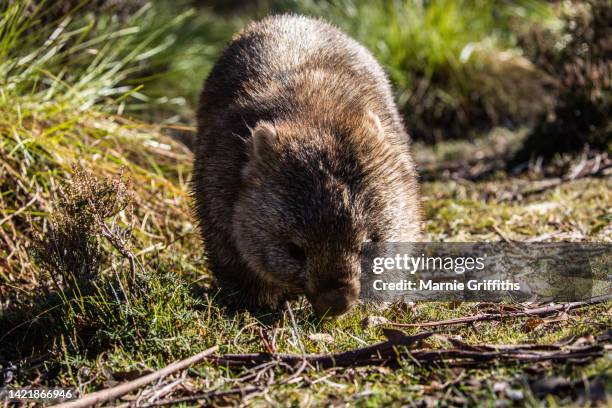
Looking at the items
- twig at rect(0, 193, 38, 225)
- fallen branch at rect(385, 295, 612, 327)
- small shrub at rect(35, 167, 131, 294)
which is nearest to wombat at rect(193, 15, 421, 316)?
fallen branch at rect(385, 295, 612, 327)

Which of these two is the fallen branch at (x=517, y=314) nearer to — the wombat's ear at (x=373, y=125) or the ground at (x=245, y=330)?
the ground at (x=245, y=330)

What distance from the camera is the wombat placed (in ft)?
11.6

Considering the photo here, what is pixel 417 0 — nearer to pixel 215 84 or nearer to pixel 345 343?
pixel 215 84

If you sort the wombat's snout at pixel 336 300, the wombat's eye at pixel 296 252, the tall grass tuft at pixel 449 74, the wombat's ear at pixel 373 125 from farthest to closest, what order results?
1. the tall grass tuft at pixel 449 74
2. the wombat's ear at pixel 373 125
3. the wombat's eye at pixel 296 252
4. the wombat's snout at pixel 336 300

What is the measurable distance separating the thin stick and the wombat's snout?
1.92 ft

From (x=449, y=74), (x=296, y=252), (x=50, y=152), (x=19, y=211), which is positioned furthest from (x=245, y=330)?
(x=449, y=74)

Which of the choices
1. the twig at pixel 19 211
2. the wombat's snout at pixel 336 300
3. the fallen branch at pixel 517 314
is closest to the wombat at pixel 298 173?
the wombat's snout at pixel 336 300

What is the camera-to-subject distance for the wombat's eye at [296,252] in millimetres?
3592

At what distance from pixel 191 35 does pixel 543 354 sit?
7950mm

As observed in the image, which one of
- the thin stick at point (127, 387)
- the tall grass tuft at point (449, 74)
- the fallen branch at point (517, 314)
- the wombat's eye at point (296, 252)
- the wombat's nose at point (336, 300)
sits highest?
the tall grass tuft at point (449, 74)

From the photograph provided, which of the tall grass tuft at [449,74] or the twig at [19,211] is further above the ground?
the tall grass tuft at [449,74]

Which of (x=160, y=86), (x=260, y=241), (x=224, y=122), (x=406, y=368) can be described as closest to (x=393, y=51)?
(x=160, y=86)

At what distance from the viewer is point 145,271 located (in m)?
3.94

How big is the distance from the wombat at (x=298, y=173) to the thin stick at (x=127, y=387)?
2.18ft
